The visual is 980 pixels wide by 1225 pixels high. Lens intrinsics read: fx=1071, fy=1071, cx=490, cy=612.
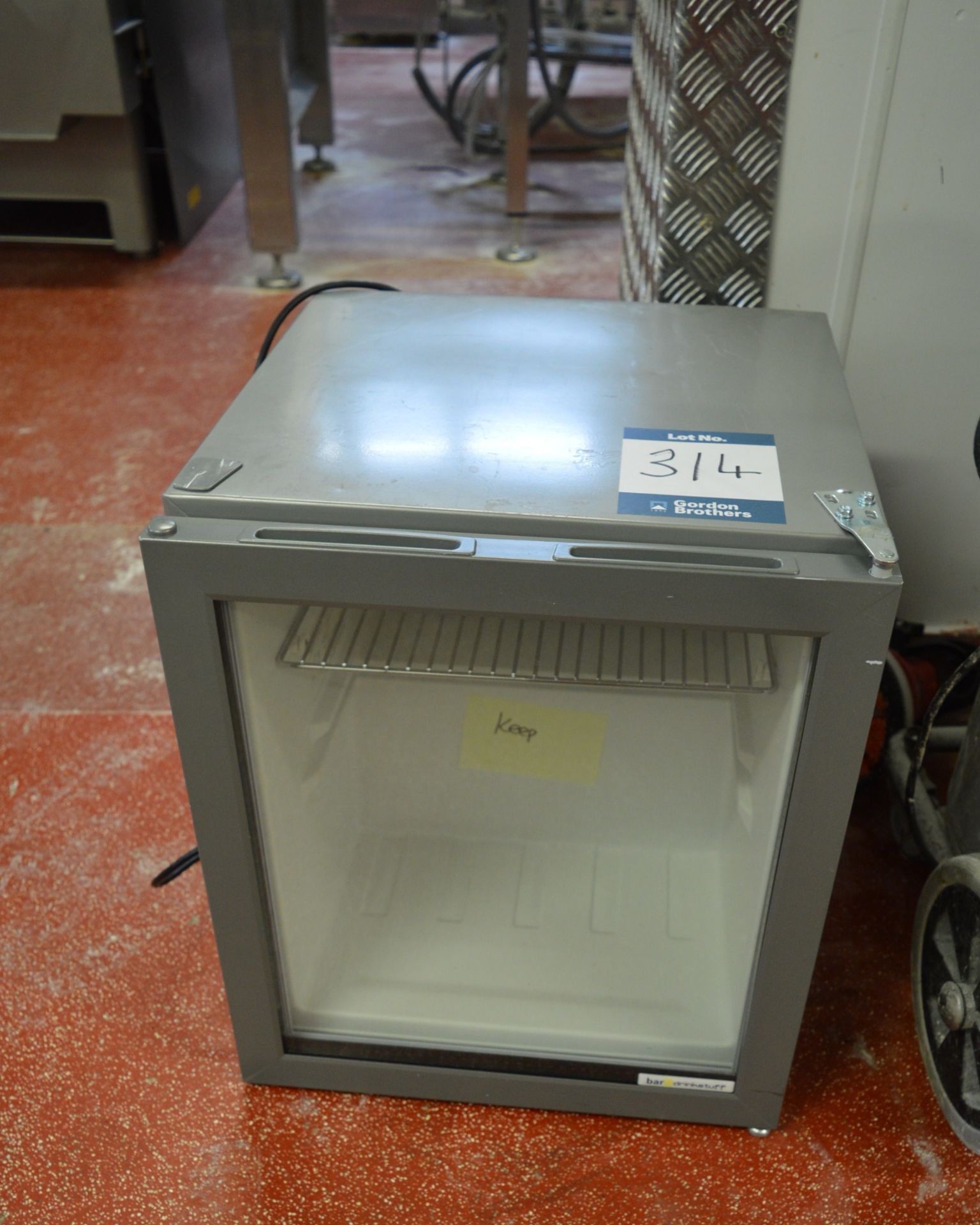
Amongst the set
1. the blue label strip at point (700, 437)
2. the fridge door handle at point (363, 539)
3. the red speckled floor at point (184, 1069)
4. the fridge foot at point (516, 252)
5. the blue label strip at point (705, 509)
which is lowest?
the red speckled floor at point (184, 1069)

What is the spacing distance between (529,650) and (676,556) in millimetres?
295

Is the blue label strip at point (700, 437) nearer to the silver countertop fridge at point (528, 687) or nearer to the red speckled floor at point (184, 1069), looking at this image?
the silver countertop fridge at point (528, 687)

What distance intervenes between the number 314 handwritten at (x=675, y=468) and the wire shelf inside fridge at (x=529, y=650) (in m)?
0.18

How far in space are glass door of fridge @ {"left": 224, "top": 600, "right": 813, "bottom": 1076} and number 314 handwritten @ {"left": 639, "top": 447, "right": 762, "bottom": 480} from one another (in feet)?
0.54

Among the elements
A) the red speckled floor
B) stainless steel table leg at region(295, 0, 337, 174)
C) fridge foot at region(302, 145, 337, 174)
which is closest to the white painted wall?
the red speckled floor

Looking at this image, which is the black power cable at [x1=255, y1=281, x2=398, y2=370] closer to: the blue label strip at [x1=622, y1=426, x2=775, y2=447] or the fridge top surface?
the fridge top surface

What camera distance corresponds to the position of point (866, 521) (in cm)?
81

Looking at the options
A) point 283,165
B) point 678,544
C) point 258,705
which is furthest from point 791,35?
point 283,165

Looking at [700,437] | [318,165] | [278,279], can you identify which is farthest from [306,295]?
[318,165]

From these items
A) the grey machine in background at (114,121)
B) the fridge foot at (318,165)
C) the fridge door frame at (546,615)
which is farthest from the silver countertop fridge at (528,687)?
the fridge foot at (318,165)

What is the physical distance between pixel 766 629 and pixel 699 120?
2.44 feet

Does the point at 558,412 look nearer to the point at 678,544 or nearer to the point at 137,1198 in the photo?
the point at 678,544

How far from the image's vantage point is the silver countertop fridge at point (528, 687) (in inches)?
32.1

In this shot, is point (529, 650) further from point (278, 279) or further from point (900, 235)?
point (278, 279)
